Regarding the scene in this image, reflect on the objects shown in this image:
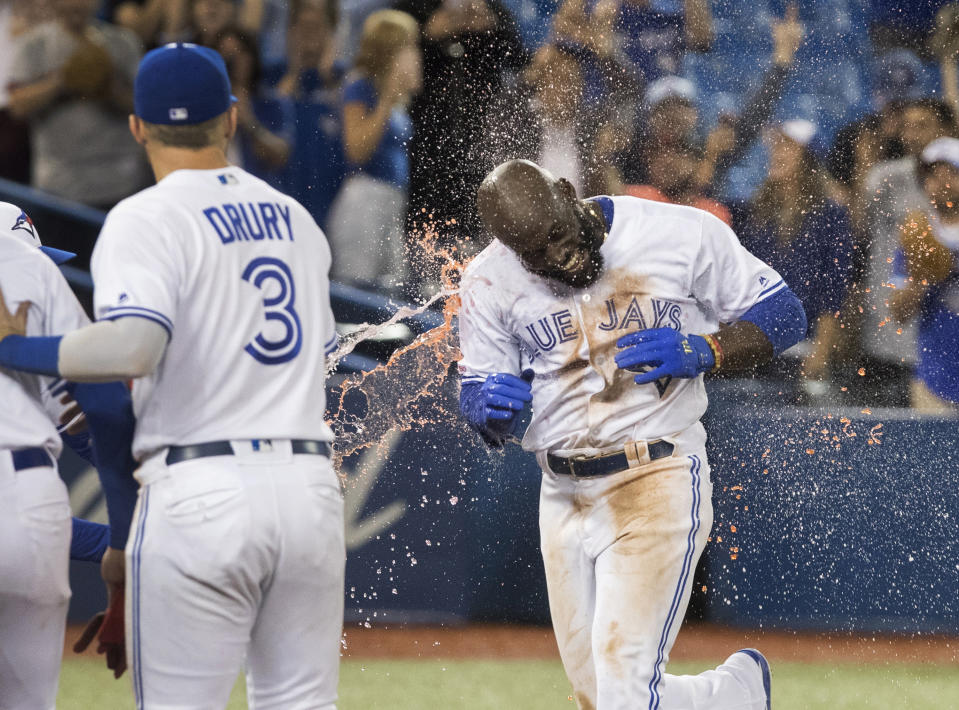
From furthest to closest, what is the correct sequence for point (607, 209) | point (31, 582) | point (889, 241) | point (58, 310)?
point (889, 241) < point (607, 209) < point (58, 310) < point (31, 582)

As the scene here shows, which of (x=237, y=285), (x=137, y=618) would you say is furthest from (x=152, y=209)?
(x=137, y=618)

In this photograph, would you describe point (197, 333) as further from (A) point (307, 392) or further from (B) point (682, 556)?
(B) point (682, 556)

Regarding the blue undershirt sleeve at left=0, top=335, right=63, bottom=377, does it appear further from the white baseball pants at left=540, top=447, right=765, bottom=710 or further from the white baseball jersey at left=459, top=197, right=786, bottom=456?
the white baseball pants at left=540, top=447, right=765, bottom=710

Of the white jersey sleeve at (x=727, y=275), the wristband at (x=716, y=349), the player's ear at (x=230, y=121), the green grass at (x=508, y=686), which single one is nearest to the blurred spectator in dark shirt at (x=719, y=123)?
the green grass at (x=508, y=686)

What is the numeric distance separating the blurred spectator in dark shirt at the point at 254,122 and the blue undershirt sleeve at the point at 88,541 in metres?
4.57

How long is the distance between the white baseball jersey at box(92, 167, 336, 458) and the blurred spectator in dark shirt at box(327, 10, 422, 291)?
470cm

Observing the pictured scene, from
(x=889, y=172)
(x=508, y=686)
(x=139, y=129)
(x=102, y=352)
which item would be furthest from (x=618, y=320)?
(x=889, y=172)

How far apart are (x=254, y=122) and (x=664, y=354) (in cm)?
479

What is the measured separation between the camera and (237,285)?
2877 millimetres

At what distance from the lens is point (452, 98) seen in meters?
7.89

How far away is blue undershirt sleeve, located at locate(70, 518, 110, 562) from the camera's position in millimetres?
3658

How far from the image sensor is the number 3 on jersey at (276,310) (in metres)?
2.90

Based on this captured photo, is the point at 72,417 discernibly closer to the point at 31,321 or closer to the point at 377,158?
the point at 31,321

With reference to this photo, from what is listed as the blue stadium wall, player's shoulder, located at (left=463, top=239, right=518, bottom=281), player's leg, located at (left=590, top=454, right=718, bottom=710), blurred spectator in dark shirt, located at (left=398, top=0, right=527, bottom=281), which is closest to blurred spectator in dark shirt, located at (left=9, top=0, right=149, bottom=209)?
blurred spectator in dark shirt, located at (left=398, top=0, right=527, bottom=281)
